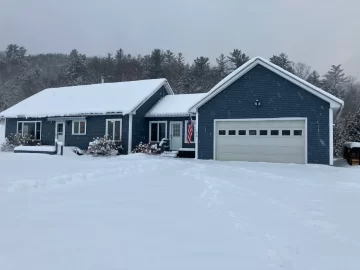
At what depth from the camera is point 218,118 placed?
1820 centimetres

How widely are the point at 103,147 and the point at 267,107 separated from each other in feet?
33.9

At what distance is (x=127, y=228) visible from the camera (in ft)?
15.6

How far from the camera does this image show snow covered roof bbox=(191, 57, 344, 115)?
15.3 m

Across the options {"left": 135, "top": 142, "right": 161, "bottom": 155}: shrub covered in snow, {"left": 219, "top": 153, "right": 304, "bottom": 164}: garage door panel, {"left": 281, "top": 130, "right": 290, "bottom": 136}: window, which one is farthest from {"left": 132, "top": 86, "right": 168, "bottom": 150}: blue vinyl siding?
{"left": 281, "top": 130, "right": 290, "bottom": 136}: window

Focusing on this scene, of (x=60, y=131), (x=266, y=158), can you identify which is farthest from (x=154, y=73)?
(x=266, y=158)

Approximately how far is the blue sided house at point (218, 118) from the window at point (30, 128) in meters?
0.08

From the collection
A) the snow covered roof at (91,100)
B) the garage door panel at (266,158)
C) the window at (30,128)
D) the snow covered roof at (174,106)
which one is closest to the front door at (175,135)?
the snow covered roof at (174,106)

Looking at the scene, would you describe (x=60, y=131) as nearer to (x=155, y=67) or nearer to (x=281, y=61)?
(x=155, y=67)

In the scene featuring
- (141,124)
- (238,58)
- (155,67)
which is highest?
(238,58)

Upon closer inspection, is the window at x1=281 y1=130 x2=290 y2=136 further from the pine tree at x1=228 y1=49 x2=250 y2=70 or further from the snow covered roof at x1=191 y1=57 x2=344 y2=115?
the pine tree at x1=228 y1=49 x2=250 y2=70

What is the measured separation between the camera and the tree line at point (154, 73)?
49.0 metres

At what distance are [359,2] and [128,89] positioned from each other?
57.1 feet

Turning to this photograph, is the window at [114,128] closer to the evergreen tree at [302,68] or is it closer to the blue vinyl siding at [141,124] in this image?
the blue vinyl siding at [141,124]

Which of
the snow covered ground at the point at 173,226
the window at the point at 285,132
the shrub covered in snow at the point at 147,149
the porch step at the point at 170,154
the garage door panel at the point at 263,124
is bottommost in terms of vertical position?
the snow covered ground at the point at 173,226
